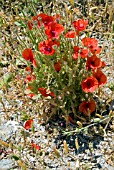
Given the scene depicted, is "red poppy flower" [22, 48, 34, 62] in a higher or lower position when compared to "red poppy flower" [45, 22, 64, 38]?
lower

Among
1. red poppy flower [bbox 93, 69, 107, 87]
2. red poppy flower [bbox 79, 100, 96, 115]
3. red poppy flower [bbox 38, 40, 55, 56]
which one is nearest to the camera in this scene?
A: red poppy flower [bbox 38, 40, 55, 56]

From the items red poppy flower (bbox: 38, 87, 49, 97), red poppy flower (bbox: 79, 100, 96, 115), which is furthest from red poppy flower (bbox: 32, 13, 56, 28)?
red poppy flower (bbox: 79, 100, 96, 115)

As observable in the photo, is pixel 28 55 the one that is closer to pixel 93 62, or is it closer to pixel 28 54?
pixel 28 54

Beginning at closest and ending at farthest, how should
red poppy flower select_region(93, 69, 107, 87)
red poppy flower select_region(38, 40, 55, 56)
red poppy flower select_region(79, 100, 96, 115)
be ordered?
red poppy flower select_region(38, 40, 55, 56), red poppy flower select_region(93, 69, 107, 87), red poppy flower select_region(79, 100, 96, 115)

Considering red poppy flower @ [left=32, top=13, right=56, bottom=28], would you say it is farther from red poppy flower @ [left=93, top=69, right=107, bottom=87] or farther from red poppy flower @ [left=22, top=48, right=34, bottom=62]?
red poppy flower @ [left=93, top=69, right=107, bottom=87]

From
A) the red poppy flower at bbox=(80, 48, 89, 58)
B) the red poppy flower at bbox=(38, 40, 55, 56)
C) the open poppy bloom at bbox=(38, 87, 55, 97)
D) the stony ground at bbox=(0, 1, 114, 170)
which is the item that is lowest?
the stony ground at bbox=(0, 1, 114, 170)

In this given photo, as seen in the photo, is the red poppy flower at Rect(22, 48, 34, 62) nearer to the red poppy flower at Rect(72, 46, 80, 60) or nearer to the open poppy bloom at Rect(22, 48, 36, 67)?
the open poppy bloom at Rect(22, 48, 36, 67)

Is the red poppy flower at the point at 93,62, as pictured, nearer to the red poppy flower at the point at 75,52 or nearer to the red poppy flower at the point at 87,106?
the red poppy flower at the point at 75,52

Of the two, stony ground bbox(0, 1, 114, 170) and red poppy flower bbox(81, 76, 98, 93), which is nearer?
red poppy flower bbox(81, 76, 98, 93)
